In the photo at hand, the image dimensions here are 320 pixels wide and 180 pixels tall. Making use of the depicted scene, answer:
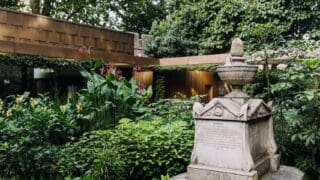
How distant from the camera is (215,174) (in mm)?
3762

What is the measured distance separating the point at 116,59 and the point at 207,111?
6384 millimetres

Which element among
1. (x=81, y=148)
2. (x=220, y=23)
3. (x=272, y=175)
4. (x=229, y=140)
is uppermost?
(x=220, y=23)

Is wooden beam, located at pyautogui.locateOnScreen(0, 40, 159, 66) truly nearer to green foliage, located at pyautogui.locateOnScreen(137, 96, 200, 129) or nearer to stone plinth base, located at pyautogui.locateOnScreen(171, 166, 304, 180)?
green foliage, located at pyautogui.locateOnScreen(137, 96, 200, 129)

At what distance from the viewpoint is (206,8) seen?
14.0m

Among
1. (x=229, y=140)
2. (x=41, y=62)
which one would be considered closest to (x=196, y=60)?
(x=41, y=62)

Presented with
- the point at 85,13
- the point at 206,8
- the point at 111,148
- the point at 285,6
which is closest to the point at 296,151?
the point at 111,148

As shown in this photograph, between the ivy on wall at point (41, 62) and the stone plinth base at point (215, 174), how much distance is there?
17.3ft

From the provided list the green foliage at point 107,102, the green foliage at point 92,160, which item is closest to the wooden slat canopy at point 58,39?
the green foliage at point 107,102

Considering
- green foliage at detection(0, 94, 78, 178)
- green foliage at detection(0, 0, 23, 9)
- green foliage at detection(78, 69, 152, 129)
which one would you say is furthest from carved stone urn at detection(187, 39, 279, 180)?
green foliage at detection(0, 0, 23, 9)

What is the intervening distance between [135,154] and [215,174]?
1184 mm

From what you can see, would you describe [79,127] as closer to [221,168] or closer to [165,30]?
[221,168]

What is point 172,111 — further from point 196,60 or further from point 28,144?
point 196,60

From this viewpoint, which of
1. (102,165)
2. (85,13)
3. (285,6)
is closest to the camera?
(102,165)

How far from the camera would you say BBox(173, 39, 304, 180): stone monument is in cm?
362
